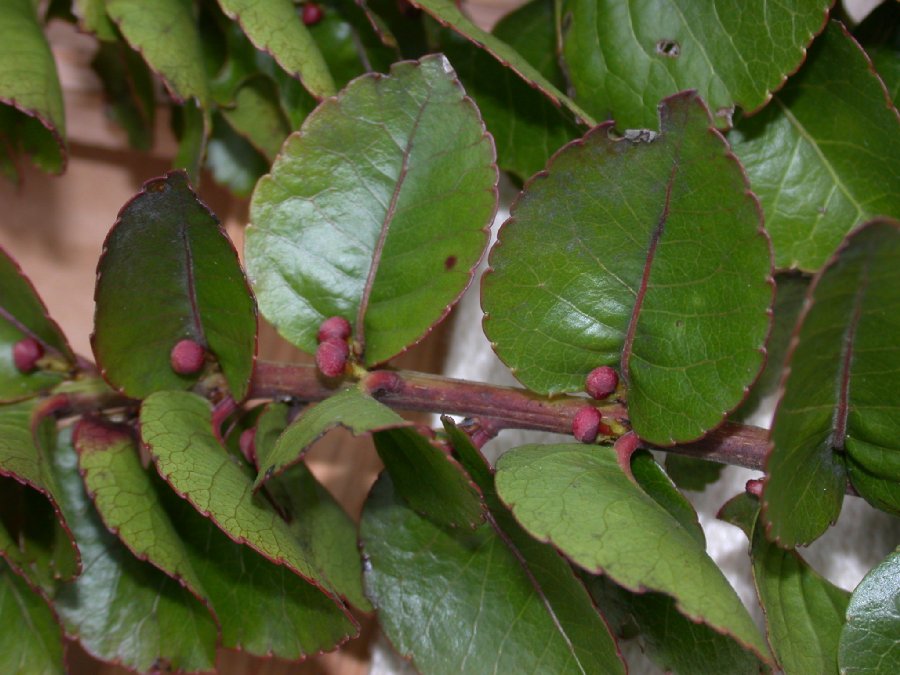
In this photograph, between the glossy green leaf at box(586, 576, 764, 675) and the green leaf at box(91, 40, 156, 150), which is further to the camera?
the green leaf at box(91, 40, 156, 150)

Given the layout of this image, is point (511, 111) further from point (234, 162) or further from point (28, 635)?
point (28, 635)

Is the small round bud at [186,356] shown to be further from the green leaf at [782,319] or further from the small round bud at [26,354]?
the green leaf at [782,319]

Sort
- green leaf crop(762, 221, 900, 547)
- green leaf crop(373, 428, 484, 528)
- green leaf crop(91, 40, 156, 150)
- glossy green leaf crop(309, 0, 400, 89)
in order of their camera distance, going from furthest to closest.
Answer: green leaf crop(91, 40, 156, 150)
glossy green leaf crop(309, 0, 400, 89)
green leaf crop(373, 428, 484, 528)
green leaf crop(762, 221, 900, 547)

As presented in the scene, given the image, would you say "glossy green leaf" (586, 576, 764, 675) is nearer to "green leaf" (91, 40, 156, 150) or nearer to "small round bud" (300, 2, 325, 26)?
"small round bud" (300, 2, 325, 26)

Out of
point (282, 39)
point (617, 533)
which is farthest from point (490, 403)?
point (282, 39)

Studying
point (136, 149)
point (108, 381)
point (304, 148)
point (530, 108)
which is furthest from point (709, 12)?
point (136, 149)

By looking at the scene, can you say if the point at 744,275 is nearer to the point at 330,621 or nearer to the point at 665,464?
the point at 665,464

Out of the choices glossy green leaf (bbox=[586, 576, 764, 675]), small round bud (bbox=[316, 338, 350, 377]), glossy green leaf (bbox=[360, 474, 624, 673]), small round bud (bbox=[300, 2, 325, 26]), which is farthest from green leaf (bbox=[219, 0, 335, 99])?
glossy green leaf (bbox=[586, 576, 764, 675])
